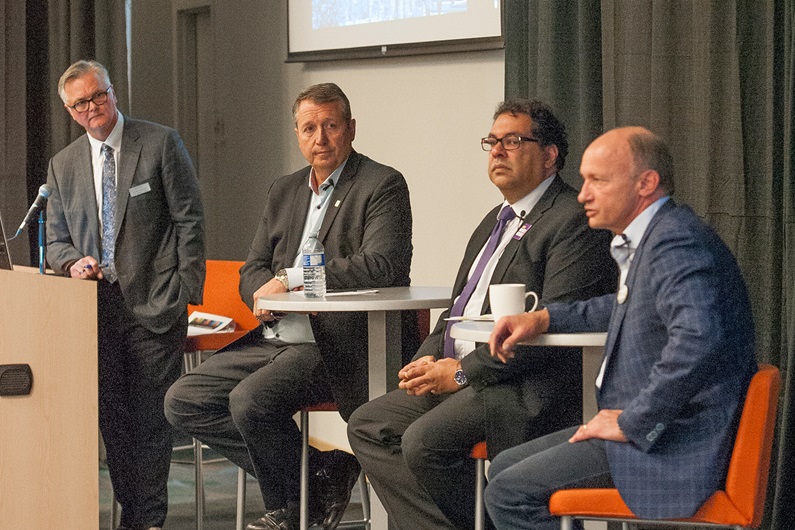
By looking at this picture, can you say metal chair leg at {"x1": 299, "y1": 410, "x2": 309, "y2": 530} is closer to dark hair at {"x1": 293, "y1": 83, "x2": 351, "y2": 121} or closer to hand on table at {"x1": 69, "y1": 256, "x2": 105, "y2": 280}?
hand on table at {"x1": 69, "y1": 256, "x2": 105, "y2": 280}

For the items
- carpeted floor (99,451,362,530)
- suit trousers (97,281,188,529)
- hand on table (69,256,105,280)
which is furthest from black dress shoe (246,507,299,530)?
hand on table (69,256,105,280)

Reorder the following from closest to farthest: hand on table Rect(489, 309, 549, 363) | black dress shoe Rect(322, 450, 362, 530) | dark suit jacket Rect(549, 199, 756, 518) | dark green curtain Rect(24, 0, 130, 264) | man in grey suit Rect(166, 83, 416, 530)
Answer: dark suit jacket Rect(549, 199, 756, 518) < hand on table Rect(489, 309, 549, 363) < man in grey suit Rect(166, 83, 416, 530) < black dress shoe Rect(322, 450, 362, 530) < dark green curtain Rect(24, 0, 130, 264)

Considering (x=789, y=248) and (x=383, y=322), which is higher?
(x=789, y=248)

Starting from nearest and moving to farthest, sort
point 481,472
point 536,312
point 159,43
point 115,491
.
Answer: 1. point 536,312
2. point 481,472
3. point 115,491
4. point 159,43

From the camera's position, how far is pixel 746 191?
→ 334cm

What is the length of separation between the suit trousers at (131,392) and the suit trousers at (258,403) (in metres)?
0.23

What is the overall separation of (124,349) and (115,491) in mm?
504

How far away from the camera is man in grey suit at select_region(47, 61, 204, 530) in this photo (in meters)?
3.95

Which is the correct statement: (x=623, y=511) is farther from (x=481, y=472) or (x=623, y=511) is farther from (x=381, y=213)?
(x=381, y=213)

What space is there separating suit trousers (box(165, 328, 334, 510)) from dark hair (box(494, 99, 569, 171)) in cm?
102

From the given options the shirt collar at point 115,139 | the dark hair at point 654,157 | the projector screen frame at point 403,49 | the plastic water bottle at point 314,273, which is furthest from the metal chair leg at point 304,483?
the projector screen frame at point 403,49

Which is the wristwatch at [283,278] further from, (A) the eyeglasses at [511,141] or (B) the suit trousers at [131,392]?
(A) the eyeglasses at [511,141]

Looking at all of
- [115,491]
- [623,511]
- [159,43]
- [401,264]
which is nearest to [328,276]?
[401,264]

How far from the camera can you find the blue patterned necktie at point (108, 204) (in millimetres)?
4016
